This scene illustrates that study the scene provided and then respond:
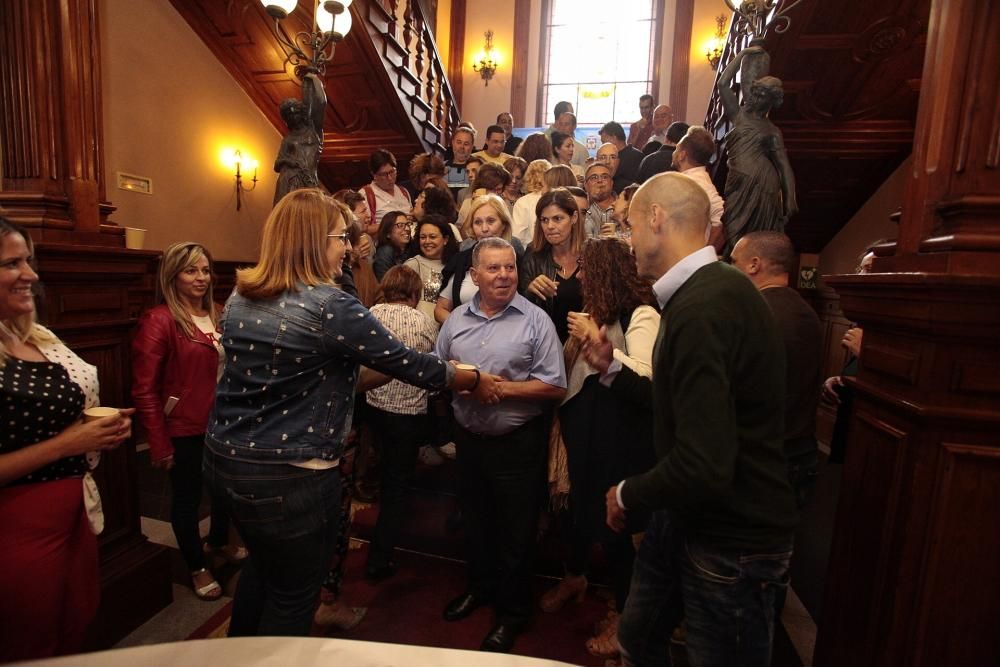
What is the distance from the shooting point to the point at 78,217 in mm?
2170

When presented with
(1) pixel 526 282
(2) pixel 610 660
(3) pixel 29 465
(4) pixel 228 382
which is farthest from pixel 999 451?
(3) pixel 29 465

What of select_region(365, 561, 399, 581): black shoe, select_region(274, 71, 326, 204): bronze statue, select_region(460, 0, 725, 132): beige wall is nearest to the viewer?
select_region(365, 561, 399, 581): black shoe

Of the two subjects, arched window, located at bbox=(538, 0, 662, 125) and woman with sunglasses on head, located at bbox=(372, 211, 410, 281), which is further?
arched window, located at bbox=(538, 0, 662, 125)

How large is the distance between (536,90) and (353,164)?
5235mm

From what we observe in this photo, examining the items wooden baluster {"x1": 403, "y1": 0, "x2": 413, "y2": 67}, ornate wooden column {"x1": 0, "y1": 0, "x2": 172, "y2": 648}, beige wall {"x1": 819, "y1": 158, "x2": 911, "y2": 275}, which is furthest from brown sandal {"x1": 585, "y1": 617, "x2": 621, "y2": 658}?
wooden baluster {"x1": 403, "y1": 0, "x2": 413, "y2": 67}

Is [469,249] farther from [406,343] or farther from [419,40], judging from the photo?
[419,40]

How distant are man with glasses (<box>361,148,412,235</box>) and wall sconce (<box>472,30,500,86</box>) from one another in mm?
7064

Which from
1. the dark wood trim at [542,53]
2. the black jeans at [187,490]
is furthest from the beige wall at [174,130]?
the dark wood trim at [542,53]

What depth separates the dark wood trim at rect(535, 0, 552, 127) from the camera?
10453 millimetres

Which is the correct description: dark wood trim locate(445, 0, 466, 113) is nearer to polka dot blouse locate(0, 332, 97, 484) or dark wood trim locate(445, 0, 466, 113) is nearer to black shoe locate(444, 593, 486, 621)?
black shoe locate(444, 593, 486, 621)

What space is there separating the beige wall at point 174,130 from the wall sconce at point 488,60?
5.29 m

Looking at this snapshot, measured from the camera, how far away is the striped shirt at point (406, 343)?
2449mm

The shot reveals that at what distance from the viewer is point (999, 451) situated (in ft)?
4.26

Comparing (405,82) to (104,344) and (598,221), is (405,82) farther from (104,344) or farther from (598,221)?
(104,344)
